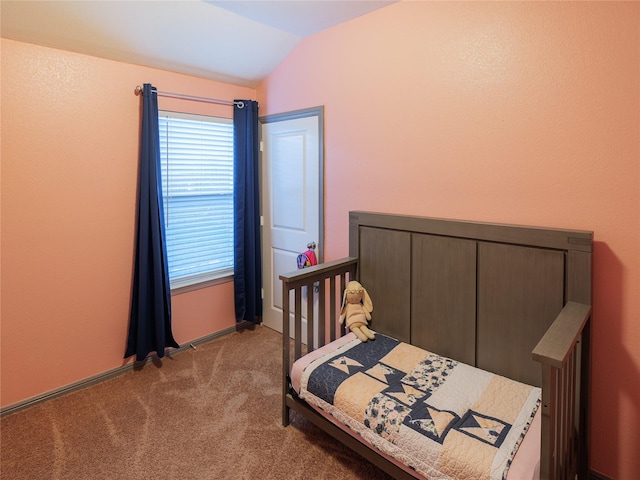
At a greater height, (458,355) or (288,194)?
(288,194)

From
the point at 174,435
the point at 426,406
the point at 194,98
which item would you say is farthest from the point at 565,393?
the point at 194,98

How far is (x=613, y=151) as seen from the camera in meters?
1.58

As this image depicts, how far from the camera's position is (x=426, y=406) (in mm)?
1567

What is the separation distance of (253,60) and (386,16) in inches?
43.7

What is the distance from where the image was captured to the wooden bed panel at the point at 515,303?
1712mm

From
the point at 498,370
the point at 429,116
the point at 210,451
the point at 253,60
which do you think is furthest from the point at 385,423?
the point at 253,60

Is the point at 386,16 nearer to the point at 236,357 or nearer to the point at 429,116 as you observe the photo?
the point at 429,116

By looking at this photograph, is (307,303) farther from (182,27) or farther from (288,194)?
(182,27)

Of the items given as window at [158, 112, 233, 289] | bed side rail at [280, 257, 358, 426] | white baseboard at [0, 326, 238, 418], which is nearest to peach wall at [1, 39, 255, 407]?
white baseboard at [0, 326, 238, 418]

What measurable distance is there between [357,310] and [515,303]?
2.82 ft

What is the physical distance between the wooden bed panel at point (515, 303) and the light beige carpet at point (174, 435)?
2.63 ft

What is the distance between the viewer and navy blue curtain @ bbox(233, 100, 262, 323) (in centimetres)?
312

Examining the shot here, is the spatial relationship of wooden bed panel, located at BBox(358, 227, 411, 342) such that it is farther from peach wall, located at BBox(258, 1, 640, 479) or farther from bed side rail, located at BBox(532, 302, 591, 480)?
bed side rail, located at BBox(532, 302, 591, 480)

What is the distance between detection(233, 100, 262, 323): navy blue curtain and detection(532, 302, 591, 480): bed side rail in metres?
2.33
